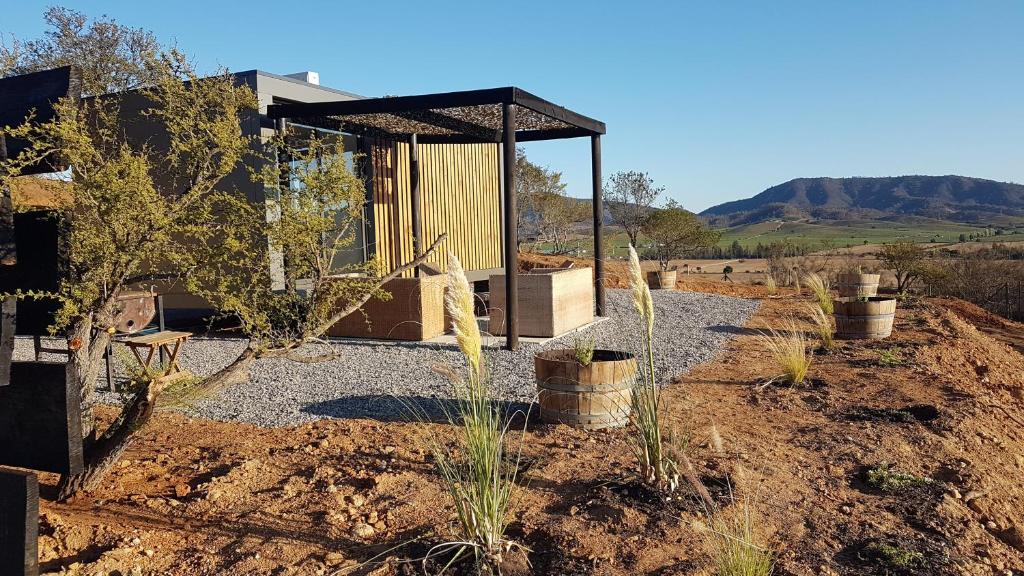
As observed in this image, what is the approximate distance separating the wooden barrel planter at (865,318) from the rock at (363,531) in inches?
280

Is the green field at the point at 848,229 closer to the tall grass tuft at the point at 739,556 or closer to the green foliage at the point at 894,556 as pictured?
the green foliage at the point at 894,556

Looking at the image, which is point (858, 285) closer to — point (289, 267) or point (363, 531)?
point (289, 267)

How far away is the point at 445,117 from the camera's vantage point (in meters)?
9.66

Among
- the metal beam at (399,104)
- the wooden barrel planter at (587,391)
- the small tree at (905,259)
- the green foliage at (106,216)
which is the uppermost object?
the metal beam at (399,104)

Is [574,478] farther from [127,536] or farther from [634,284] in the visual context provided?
[127,536]

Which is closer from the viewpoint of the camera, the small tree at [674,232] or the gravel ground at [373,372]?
the gravel ground at [373,372]

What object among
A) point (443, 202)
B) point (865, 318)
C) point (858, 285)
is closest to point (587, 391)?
point (865, 318)

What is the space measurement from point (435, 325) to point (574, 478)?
543cm

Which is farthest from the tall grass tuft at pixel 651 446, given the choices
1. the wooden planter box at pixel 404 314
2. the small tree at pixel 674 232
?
the small tree at pixel 674 232

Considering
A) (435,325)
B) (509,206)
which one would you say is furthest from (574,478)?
(435,325)

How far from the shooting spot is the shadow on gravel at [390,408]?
17.3ft

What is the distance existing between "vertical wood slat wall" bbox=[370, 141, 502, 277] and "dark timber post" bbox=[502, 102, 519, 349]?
1979mm

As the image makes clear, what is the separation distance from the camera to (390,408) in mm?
5578

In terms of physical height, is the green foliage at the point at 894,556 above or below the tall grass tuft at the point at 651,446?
below
